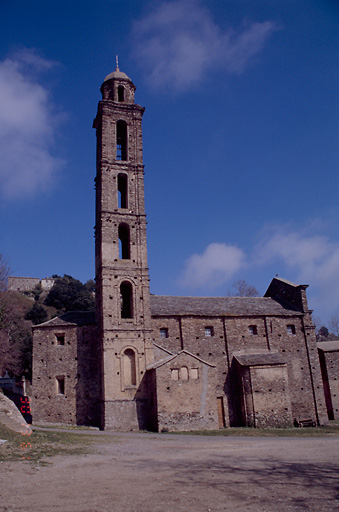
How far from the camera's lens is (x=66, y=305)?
62.5 metres

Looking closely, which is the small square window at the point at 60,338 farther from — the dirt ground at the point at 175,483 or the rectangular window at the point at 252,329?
the dirt ground at the point at 175,483

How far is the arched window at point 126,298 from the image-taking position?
87.6ft

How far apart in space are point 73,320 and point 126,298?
3881mm

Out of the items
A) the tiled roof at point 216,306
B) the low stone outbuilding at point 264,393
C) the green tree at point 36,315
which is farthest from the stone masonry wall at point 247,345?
the green tree at point 36,315

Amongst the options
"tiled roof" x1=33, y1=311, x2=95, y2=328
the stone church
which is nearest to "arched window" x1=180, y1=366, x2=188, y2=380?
the stone church

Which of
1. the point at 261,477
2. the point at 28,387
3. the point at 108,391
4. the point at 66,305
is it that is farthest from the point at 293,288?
the point at 66,305

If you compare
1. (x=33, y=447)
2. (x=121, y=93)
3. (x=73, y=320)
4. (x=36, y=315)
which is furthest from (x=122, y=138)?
(x=36, y=315)

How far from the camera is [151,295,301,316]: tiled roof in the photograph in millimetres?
28312

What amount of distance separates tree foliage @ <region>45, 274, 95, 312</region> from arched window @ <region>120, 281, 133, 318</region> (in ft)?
105

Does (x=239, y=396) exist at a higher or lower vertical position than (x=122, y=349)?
lower

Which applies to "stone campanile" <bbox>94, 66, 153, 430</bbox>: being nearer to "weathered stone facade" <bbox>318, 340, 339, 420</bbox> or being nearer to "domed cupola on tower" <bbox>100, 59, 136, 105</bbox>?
"domed cupola on tower" <bbox>100, 59, 136, 105</bbox>

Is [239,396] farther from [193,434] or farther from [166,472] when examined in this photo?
[166,472]

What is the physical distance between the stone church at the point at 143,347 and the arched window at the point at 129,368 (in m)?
0.06

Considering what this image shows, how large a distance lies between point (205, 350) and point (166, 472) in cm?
1842
